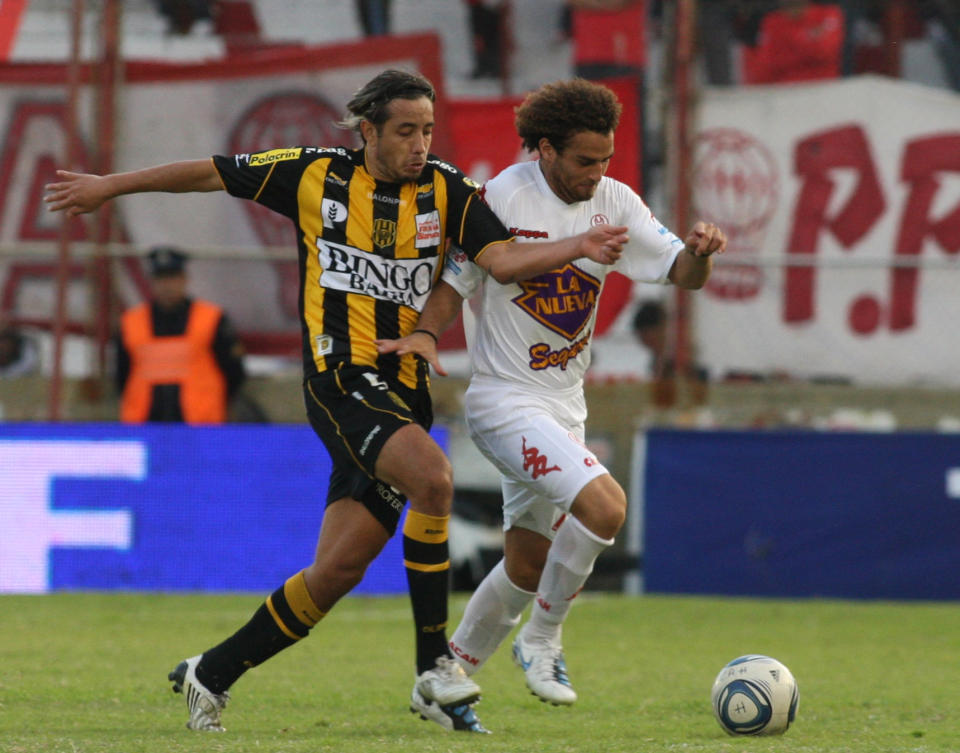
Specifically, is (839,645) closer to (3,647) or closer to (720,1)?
(3,647)

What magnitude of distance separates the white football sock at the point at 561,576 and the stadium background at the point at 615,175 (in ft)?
18.6

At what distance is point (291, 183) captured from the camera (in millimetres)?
5480

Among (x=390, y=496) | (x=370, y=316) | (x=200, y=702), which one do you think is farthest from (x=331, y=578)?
(x=370, y=316)

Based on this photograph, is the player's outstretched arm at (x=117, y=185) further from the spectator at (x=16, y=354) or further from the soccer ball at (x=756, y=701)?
the spectator at (x=16, y=354)

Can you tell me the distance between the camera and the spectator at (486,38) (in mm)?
12484

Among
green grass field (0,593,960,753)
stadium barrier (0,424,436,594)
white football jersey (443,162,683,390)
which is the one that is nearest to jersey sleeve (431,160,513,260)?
white football jersey (443,162,683,390)

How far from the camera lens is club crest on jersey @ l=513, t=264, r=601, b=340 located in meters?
5.68

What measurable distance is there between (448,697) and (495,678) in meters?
2.03

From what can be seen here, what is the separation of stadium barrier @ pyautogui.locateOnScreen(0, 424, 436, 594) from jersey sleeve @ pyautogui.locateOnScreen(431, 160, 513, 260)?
5251 mm

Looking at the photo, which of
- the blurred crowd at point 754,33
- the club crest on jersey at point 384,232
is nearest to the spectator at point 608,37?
the blurred crowd at point 754,33

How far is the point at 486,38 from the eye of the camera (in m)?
12.5

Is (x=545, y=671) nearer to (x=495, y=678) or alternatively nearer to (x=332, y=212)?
(x=495, y=678)

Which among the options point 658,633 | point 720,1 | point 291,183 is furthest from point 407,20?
point 291,183

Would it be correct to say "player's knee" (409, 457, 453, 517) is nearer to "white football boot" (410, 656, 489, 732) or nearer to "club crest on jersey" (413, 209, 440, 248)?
"white football boot" (410, 656, 489, 732)
